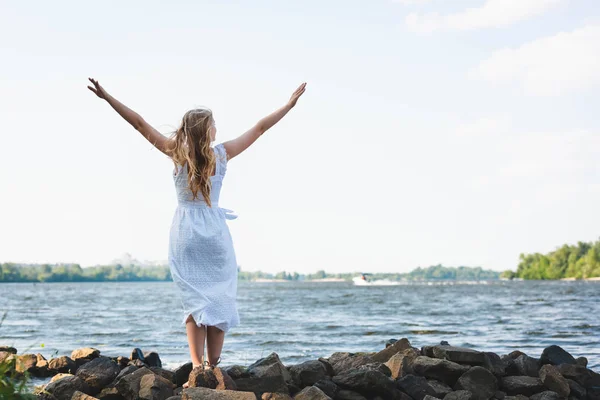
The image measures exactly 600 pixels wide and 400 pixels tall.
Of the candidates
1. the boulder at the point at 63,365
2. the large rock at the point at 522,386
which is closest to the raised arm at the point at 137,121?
the boulder at the point at 63,365

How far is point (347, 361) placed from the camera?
307 inches

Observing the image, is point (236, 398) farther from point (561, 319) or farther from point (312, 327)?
point (561, 319)

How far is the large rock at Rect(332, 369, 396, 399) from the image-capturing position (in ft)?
20.8

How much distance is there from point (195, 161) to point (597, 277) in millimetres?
114476

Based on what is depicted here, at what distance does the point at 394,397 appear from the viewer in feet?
21.2

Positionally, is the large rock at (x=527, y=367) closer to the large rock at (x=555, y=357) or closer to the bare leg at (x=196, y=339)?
the large rock at (x=555, y=357)

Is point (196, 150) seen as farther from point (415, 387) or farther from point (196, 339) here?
point (415, 387)

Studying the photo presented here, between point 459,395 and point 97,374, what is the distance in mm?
3376

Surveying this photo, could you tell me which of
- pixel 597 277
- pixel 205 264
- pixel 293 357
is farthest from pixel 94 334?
pixel 597 277

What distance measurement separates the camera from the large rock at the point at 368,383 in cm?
633

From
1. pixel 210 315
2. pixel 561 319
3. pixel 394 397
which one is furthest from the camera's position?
pixel 561 319

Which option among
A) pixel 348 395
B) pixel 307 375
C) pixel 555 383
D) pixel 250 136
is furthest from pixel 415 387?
pixel 250 136

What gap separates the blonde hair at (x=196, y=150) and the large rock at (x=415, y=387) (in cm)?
244

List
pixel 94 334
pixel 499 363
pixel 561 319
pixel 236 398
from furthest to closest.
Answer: pixel 561 319 → pixel 94 334 → pixel 499 363 → pixel 236 398
